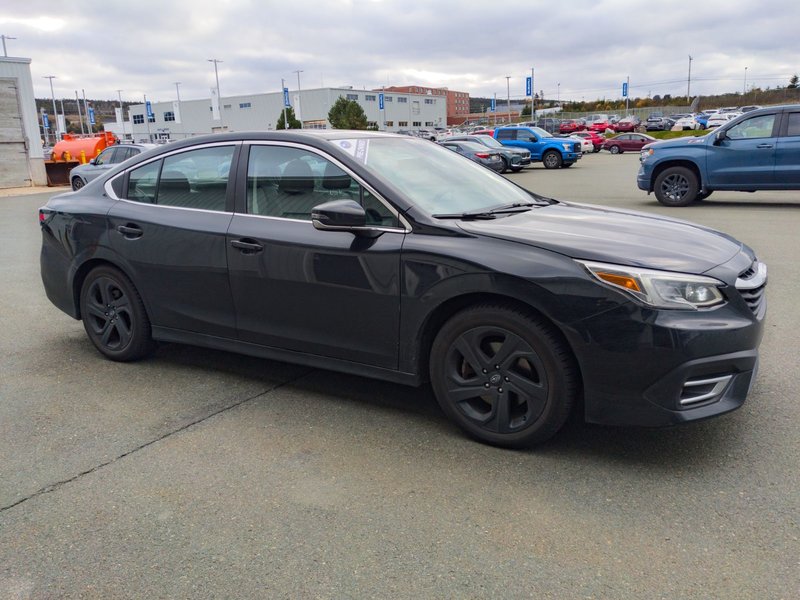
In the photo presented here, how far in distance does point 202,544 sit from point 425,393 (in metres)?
1.87

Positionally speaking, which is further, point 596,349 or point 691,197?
point 691,197

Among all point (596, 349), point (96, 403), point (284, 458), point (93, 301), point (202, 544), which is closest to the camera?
point (202, 544)

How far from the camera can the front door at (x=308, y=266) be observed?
12.0 ft

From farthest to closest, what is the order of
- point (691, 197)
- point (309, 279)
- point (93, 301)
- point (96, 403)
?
point (691, 197)
point (93, 301)
point (96, 403)
point (309, 279)

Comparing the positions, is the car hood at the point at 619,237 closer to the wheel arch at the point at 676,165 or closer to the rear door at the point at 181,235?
the rear door at the point at 181,235

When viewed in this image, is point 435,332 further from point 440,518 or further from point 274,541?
point 274,541

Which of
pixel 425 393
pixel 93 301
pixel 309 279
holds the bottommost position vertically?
A: pixel 425 393

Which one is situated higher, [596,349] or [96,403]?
[596,349]

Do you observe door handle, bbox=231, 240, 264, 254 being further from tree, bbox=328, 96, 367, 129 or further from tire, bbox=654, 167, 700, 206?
tree, bbox=328, 96, 367, 129

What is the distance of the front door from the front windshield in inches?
7.8

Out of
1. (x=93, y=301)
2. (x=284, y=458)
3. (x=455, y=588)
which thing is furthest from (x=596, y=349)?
(x=93, y=301)

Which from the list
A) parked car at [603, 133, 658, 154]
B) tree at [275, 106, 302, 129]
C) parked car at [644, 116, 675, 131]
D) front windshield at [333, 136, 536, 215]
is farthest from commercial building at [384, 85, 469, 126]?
front windshield at [333, 136, 536, 215]

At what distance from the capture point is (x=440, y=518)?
2861 mm

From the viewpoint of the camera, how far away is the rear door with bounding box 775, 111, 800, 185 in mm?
12250
